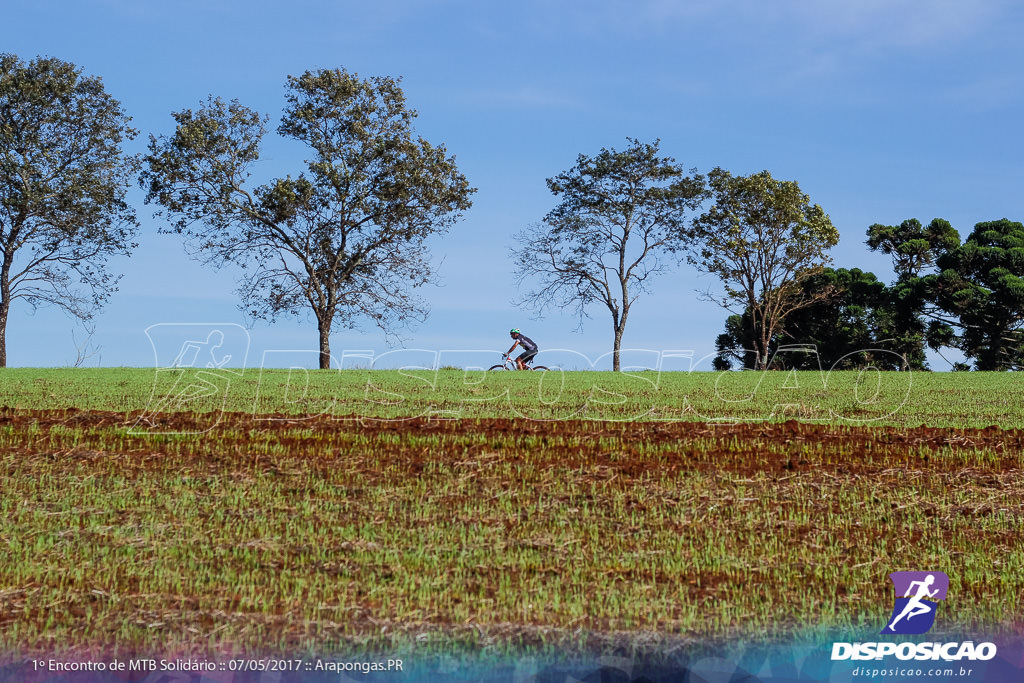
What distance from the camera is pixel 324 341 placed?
132ft

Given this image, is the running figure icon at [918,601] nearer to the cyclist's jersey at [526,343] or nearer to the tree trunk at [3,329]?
the cyclist's jersey at [526,343]

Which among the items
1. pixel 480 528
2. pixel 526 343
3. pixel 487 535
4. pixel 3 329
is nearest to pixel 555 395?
pixel 526 343

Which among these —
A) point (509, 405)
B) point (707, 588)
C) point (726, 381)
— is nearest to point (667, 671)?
point (707, 588)

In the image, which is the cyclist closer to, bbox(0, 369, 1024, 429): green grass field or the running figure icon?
bbox(0, 369, 1024, 429): green grass field

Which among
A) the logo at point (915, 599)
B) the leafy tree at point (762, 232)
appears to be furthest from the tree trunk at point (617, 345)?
the logo at point (915, 599)

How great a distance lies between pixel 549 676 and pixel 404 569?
2.31 meters

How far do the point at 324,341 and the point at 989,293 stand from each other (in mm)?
32726

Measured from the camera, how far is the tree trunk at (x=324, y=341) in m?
39.6

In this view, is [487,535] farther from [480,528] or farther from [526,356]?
[526,356]

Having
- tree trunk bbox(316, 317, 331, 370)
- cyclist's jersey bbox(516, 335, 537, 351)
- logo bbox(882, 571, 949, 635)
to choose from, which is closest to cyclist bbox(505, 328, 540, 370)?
cyclist's jersey bbox(516, 335, 537, 351)

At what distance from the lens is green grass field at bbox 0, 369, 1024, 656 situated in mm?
7922

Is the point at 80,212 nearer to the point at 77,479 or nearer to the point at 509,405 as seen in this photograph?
the point at 509,405

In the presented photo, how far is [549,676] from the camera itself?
702 cm

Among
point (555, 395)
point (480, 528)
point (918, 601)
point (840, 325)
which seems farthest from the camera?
point (840, 325)
